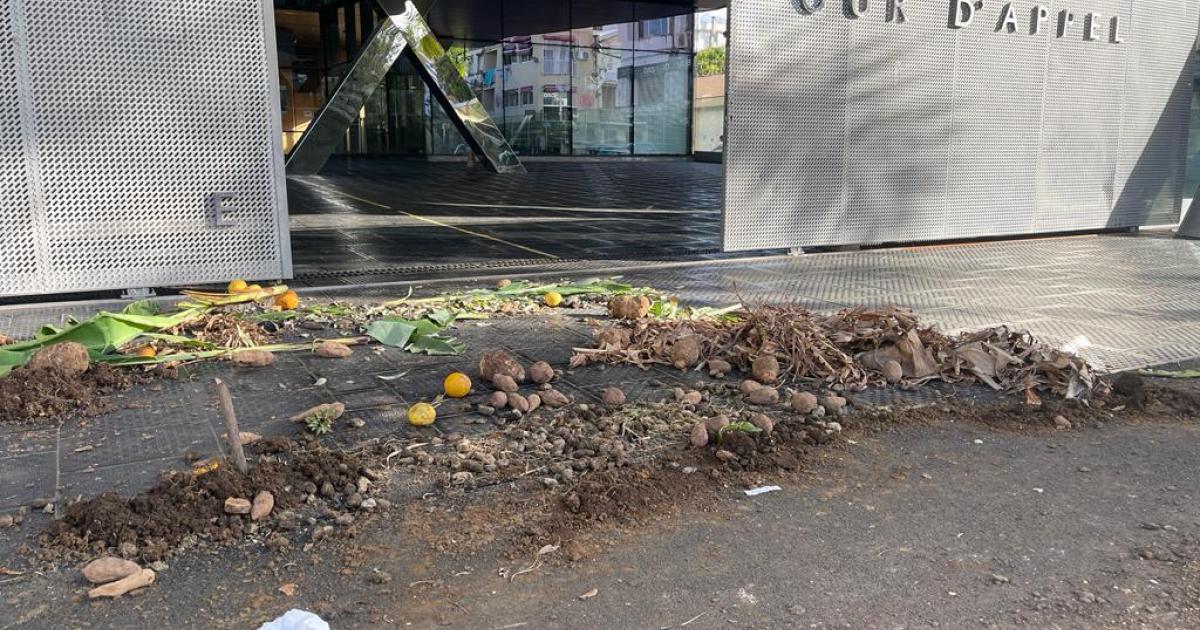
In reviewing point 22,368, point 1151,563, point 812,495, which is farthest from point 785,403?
point 22,368

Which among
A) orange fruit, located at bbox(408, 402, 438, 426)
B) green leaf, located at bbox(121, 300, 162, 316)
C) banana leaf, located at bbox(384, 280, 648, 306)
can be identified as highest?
green leaf, located at bbox(121, 300, 162, 316)

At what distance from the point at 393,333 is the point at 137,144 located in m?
2.78

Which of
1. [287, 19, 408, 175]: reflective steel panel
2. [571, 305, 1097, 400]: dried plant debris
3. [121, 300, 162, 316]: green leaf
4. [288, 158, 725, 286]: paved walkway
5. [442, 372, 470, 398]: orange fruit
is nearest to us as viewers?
[442, 372, 470, 398]: orange fruit

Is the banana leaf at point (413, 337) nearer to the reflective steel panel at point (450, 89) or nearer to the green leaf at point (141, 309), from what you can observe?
the green leaf at point (141, 309)

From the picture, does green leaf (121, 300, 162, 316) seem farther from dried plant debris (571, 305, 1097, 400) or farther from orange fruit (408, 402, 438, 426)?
dried plant debris (571, 305, 1097, 400)

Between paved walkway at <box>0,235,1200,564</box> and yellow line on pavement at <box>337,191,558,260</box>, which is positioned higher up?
yellow line on pavement at <box>337,191,558,260</box>

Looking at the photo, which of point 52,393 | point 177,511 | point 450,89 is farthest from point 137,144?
point 450,89

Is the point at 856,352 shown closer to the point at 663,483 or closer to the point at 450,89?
the point at 663,483

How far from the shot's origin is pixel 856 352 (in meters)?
4.53

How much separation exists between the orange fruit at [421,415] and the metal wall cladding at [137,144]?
362 centimetres

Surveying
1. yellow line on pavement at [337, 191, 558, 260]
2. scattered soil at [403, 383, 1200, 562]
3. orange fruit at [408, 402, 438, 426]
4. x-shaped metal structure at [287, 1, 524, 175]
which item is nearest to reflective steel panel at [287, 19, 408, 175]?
x-shaped metal structure at [287, 1, 524, 175]

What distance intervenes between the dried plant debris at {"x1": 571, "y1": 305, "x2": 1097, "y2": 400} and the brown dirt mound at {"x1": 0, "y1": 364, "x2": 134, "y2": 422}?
2.15 m

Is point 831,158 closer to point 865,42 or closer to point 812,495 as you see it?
point 865,42

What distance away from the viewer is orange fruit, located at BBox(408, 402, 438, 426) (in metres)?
3.59
